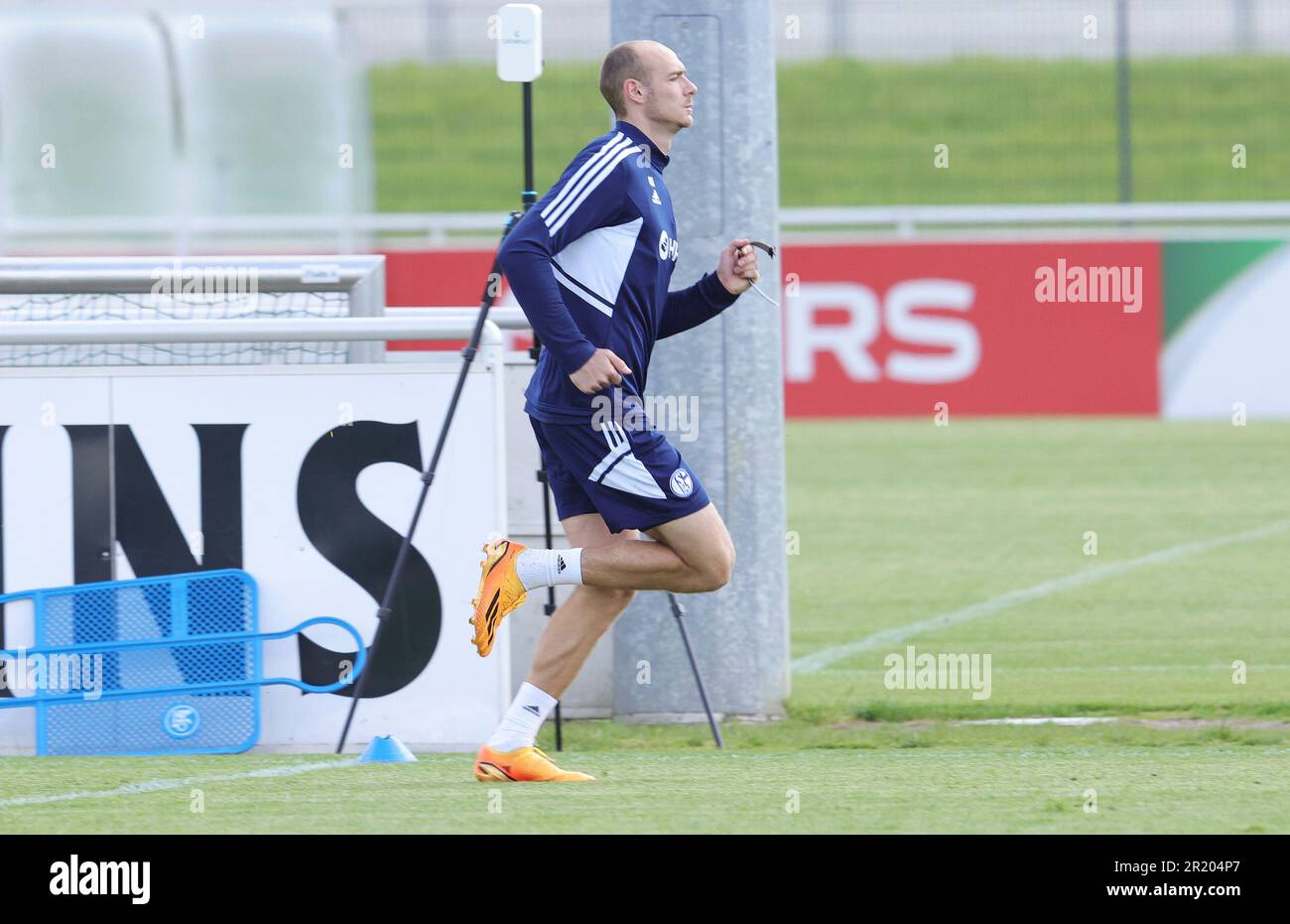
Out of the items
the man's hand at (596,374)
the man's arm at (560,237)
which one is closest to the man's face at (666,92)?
the man's arm at (560,237)

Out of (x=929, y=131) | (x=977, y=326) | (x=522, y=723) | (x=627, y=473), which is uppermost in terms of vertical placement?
(x=929, y=131)

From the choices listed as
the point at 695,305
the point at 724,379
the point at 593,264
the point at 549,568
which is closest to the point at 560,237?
the point at 593,264

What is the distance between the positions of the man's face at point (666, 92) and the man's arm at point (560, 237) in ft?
0.77

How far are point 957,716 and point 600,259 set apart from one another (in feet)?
7.55

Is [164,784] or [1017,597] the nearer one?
[164,784]

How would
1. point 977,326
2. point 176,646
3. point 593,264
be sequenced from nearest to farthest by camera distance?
1. point 593,264
2. point 176,646
3. point 977,326

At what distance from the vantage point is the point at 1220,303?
15.7 meters

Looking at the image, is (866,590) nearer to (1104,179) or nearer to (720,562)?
(720,562)

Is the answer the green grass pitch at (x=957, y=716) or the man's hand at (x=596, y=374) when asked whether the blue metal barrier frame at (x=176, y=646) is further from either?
the man's hand at (x=596, y=374)

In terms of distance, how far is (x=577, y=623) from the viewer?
5.32m

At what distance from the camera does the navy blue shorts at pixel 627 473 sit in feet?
16.6

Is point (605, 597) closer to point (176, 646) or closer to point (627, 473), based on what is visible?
point (627, 473)

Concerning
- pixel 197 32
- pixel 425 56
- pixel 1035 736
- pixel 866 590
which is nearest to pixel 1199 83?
pixel 425 56
